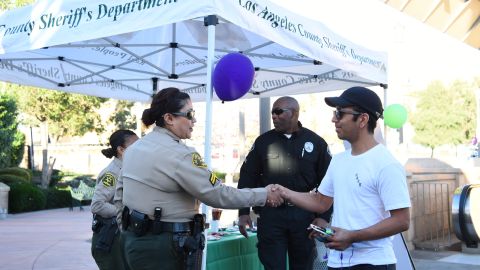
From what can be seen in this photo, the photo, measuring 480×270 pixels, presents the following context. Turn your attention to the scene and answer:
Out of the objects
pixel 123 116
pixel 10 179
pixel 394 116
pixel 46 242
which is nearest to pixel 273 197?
pixel 394 116

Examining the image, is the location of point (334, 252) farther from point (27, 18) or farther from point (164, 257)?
point (27, 18)

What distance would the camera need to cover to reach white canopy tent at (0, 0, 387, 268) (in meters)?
4.86

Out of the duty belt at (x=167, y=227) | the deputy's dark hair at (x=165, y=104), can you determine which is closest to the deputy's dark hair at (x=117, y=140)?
the deputy's dark hair at (x=165, y=104)

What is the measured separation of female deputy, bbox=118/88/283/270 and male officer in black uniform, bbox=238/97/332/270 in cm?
152

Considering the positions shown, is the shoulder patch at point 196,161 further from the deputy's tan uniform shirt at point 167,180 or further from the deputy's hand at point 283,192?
the deputy's hand at point 283,192

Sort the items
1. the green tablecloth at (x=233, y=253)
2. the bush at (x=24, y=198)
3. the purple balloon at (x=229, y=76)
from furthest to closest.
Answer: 1. the bush at (x=24, y=198)
2. the green tablecloth at (x=233, y=253)
3. the purple balloon at (x=229, y=76)

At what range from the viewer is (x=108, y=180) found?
507 cm

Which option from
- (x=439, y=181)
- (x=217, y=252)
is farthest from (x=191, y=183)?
(x=439, y=181)

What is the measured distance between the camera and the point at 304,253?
5.08 m

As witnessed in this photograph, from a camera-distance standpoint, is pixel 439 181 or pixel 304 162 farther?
pixel 439 181

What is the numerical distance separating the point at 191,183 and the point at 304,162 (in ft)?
6.50

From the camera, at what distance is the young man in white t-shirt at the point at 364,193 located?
304 cm

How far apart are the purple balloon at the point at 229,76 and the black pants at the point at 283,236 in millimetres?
1037

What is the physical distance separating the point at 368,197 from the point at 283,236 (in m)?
2.03
